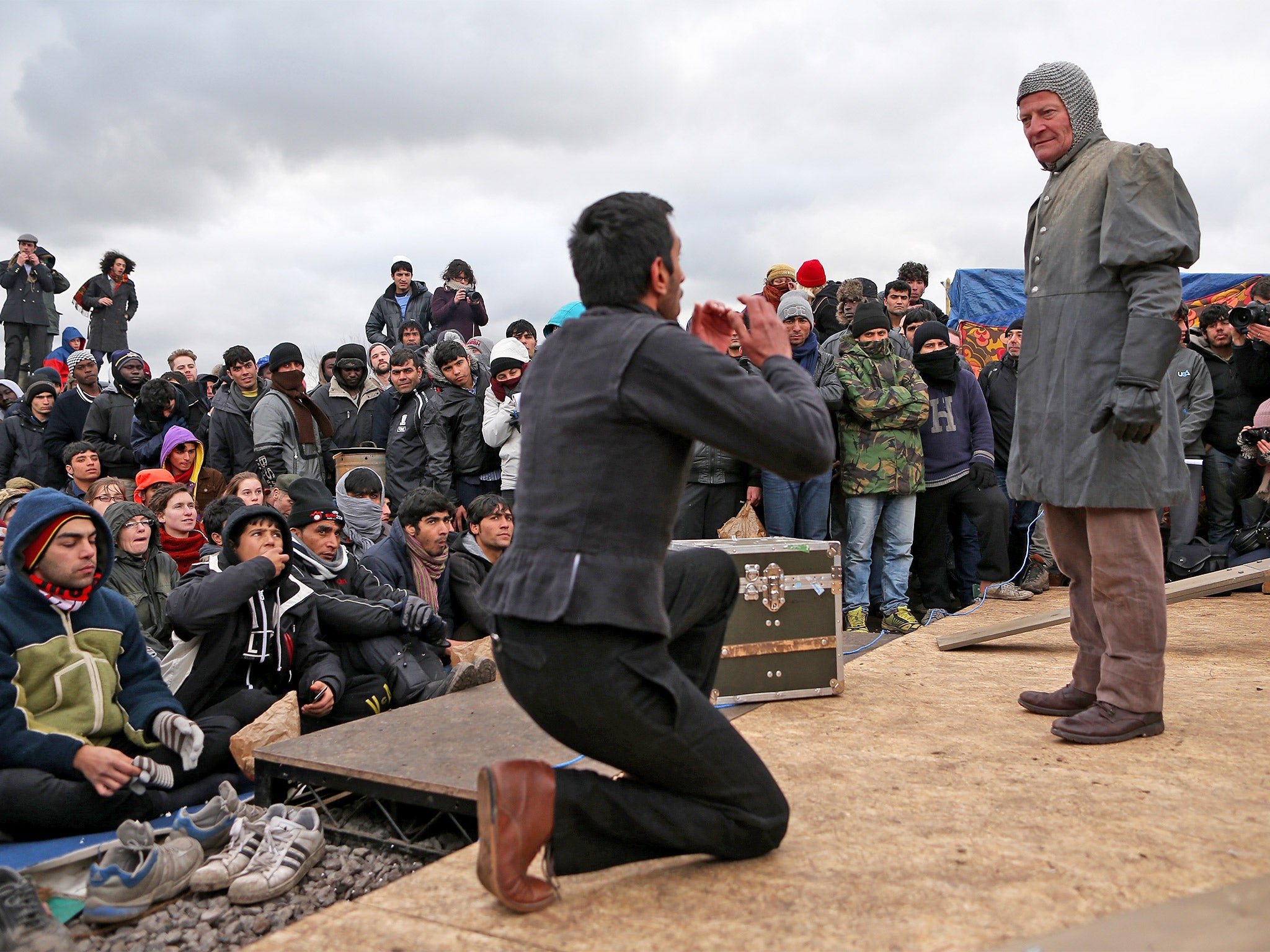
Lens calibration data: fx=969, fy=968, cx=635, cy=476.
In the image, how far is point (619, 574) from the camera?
200 cm

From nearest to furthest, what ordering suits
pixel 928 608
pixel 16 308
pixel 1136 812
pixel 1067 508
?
pixel 1136 812, pixel 1067 508, pixel 928 608, pixel 16 308

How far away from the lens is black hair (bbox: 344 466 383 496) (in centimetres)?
Result: 639

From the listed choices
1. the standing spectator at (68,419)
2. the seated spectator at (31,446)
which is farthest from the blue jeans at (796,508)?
the seated spectator at (31,446)

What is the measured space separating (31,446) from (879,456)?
715 cm

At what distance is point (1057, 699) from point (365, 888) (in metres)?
2.49

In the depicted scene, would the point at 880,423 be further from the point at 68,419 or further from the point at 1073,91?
the point at 68,419

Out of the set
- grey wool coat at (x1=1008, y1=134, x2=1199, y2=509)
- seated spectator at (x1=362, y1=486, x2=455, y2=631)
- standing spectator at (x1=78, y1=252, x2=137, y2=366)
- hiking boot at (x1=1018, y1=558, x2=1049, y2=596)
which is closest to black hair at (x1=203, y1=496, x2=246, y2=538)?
seated spectator at (x1=362, y1=486, x2=455, y2=631)

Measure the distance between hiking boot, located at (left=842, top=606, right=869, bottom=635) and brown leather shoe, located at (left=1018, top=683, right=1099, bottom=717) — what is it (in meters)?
2.63

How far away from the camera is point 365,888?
9.99 ft

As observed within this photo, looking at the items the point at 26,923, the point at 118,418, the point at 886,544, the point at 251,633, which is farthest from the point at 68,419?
the point at 26,923

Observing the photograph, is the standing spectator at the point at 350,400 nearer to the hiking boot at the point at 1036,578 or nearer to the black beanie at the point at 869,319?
the black beanie at the point at 869,319

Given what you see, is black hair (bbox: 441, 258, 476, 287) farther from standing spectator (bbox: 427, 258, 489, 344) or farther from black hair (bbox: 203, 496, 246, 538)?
black hair (bbox: 203, 496, 246, 538)

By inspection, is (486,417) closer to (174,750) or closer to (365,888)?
(174,750)

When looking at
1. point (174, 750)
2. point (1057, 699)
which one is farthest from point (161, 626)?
point (1057, 699)
